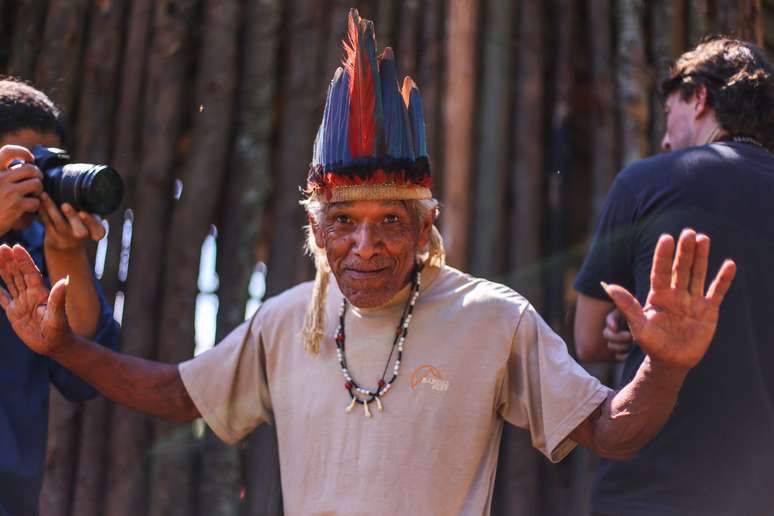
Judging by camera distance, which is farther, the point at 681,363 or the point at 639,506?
the point at 639,506

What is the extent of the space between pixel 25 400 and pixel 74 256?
42cm

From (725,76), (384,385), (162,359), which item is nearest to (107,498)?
(162,359)

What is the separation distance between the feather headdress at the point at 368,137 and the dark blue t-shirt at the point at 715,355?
2.08 feet

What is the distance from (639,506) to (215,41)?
7.81 feet

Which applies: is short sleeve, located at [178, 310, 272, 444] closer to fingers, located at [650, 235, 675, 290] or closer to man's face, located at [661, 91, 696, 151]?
fingers, located at [650, 235, 675, 290]

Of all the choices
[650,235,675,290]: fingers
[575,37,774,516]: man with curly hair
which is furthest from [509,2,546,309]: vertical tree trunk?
[650,235,675,290]: fingers

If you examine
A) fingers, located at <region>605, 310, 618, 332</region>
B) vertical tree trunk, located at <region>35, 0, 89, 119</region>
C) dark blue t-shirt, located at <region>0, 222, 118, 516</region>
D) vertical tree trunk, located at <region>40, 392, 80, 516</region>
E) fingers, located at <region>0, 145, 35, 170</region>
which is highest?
vertical tree trunk, located at <region>35, 0, 89, 119</region>

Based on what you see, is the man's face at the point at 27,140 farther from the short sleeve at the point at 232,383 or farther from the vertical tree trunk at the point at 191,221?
the vertical tree trunk at the point at 191,221

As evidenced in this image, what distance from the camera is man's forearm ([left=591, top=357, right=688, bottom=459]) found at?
7.52 feet

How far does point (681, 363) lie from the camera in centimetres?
223

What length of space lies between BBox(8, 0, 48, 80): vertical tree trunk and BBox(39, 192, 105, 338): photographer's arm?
150 cm

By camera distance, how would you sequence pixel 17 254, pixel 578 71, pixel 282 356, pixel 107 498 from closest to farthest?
pixel 17 254 < pixel 282 356 < pixel 107 498 < pixel 578 71

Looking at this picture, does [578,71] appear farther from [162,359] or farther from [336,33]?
[162,359]

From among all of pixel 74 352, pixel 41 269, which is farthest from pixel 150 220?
pixel 74 352
